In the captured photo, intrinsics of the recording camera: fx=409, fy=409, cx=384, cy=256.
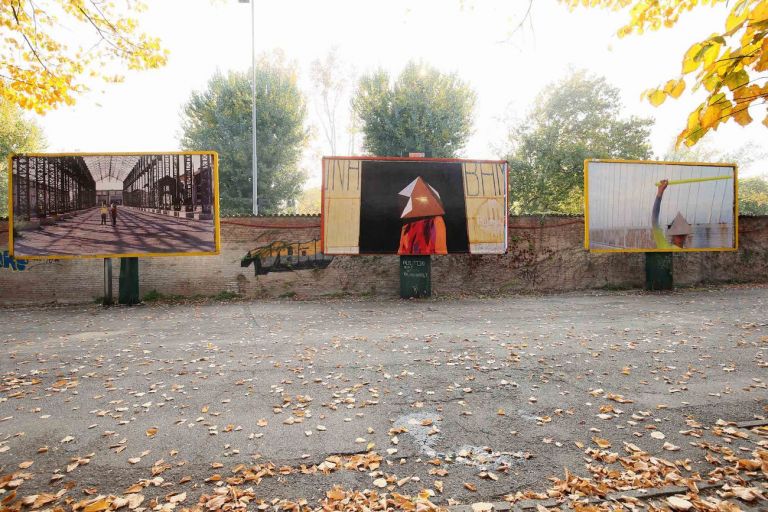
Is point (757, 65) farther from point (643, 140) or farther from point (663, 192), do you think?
point (643, 140)

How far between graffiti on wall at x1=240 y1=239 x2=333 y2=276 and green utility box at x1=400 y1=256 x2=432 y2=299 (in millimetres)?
2574

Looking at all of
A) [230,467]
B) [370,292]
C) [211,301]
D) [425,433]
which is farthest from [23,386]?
[370,292]

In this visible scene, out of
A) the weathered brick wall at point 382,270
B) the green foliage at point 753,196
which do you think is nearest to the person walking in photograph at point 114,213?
the weathered brick wall at point 382,270

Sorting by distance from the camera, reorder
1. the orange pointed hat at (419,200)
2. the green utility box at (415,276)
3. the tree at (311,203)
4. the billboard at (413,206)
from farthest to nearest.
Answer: the tree at (311,203)
the green utility box at (415,276)
the orange pointed hat at (419,200)
the billboard at (413,206)

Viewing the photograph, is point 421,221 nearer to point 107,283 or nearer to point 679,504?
point 107,283

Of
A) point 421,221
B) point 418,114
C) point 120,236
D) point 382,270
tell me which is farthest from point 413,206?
point 418,114

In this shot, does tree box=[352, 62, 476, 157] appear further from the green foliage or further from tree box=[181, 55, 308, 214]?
the green foliage

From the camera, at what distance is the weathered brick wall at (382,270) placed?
12.7 m

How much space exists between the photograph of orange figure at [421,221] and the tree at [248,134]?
52.5ft

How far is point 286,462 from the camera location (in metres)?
3.46

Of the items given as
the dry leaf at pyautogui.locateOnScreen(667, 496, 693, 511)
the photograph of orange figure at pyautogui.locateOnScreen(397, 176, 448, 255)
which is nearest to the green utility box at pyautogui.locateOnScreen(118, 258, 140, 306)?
the photograph of orange figure at pyautogui.locateOnScreen(397, 176, 448, 255)

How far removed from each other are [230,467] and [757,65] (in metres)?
4.81

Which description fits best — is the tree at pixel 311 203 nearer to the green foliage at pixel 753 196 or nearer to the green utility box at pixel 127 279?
the green utility box at pixel 127 279

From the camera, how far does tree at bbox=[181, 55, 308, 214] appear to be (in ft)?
84.7
